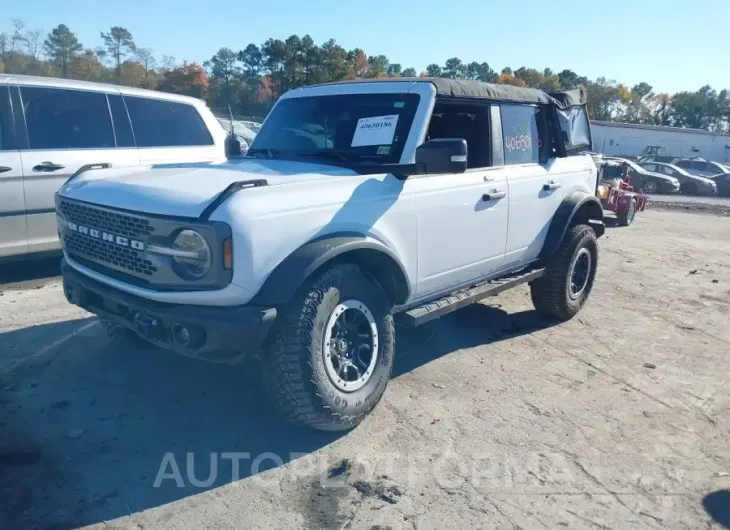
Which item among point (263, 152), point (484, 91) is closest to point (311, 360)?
point (263, 152)

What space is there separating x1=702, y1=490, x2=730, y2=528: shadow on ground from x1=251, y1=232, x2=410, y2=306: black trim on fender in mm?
2011

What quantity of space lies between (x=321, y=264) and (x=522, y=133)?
9.01 feet

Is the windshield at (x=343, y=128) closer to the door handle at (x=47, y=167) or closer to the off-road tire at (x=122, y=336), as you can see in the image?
the off-road tire at (x=122, y=336)

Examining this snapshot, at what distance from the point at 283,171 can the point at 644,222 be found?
13.4 metres

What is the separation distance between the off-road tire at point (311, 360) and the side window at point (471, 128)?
1.54 m

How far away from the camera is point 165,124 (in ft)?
23.8

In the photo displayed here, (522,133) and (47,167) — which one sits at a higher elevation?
(522,133)

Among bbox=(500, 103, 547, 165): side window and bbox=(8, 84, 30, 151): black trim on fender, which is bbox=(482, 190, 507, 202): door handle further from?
bbox=(8, 84, 30, 151): black trim on fender

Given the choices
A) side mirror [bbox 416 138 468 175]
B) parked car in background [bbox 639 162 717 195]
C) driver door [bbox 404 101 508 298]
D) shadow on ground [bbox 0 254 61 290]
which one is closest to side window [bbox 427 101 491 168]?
driver door [bbox 404 101 508 298]

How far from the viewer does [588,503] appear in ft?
10.2

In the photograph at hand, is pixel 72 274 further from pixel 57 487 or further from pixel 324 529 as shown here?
pixel 324 529

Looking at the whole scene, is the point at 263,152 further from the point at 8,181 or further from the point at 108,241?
the point at 8,181

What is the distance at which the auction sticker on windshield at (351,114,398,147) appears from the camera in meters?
4.20

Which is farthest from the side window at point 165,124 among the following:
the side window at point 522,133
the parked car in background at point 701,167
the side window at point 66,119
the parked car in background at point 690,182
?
the parked car in background at point 701,167
